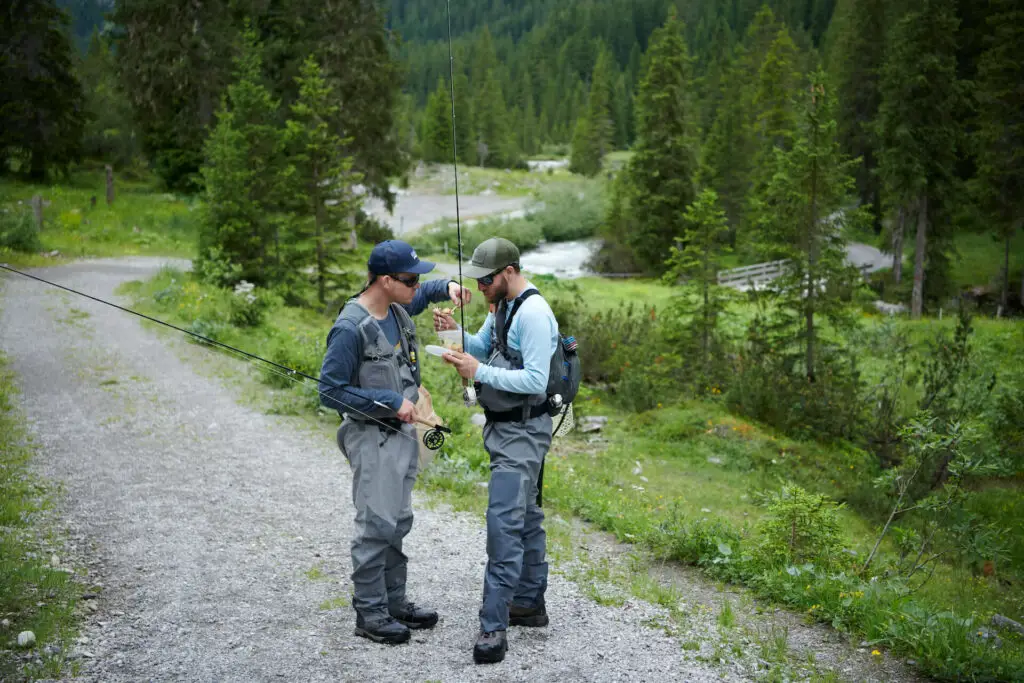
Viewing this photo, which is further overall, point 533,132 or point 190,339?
point 533,132

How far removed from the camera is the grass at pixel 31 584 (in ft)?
15.5

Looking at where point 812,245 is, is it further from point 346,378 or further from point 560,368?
point 346,378

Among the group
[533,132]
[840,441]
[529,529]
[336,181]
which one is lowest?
[840,441]

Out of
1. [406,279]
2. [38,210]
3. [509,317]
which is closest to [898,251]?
[38,210]

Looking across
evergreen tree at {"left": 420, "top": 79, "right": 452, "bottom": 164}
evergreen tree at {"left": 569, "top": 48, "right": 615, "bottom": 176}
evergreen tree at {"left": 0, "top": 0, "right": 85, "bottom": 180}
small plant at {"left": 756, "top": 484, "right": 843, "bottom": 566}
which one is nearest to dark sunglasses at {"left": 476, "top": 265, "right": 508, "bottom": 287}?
small plant at {"left": 756, "top": 484, "right": 843, "bottom": 566}

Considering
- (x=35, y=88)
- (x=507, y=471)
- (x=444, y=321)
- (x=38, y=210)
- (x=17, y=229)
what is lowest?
(x=507, y=471)

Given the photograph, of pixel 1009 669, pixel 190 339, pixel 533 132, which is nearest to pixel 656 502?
pixel 1009 669

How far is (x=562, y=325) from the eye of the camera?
17.6 metres

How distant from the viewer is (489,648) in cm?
485

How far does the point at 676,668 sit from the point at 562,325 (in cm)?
1281

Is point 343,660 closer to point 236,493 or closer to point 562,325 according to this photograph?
point 236,493

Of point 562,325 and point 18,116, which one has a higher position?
Answer: point 18,116

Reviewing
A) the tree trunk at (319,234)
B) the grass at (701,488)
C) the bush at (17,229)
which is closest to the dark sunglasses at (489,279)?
the grass at (701,488)

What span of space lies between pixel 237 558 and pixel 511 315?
129 inches
